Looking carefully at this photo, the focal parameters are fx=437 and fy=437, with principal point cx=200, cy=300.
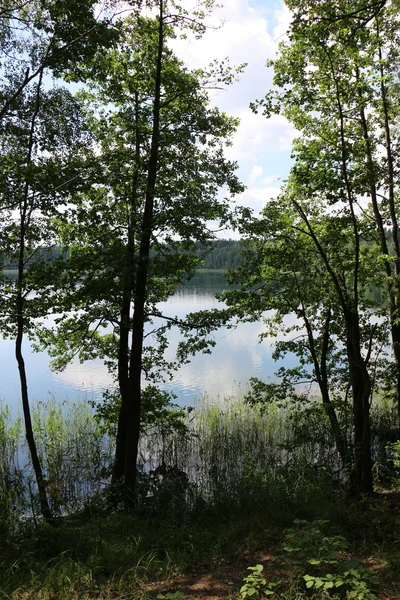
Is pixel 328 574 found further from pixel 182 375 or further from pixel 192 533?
pixel 182 375

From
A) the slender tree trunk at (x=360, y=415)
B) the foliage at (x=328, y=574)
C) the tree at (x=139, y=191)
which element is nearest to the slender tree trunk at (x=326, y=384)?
the slender tree trunk at (x=360, y=415)

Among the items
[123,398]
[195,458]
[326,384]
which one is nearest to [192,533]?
[123,398]

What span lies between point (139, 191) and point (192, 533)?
5.61 m

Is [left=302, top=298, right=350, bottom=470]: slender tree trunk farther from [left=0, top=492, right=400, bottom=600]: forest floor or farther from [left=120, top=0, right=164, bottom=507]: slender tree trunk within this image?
[left=120, top=0, right=164, bottom=507]: slender tree trunk

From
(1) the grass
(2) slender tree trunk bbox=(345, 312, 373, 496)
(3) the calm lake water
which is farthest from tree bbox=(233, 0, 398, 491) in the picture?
(3) the calm lake water

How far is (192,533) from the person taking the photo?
493cm

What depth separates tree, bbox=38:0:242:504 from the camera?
24.6 ft

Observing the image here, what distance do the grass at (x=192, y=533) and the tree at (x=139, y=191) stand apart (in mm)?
1273

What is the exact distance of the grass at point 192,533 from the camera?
11.3 feet

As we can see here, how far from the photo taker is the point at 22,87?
5520 millimetres

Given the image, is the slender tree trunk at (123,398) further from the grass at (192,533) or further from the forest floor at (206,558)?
the forest floor at (206,558)

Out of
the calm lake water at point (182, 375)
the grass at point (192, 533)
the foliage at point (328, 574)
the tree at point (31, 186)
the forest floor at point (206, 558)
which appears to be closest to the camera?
the foliage at point (328, 574)

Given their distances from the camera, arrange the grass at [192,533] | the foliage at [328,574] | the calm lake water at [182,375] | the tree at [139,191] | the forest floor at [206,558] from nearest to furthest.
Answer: the foliage at [328,574], the forest floor at [206,558], the grass at [192,533], the tree at [139,191], the calm lake water at [182,375]

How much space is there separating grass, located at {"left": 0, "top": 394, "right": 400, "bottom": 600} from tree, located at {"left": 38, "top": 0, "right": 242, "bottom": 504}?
4.18 feet
